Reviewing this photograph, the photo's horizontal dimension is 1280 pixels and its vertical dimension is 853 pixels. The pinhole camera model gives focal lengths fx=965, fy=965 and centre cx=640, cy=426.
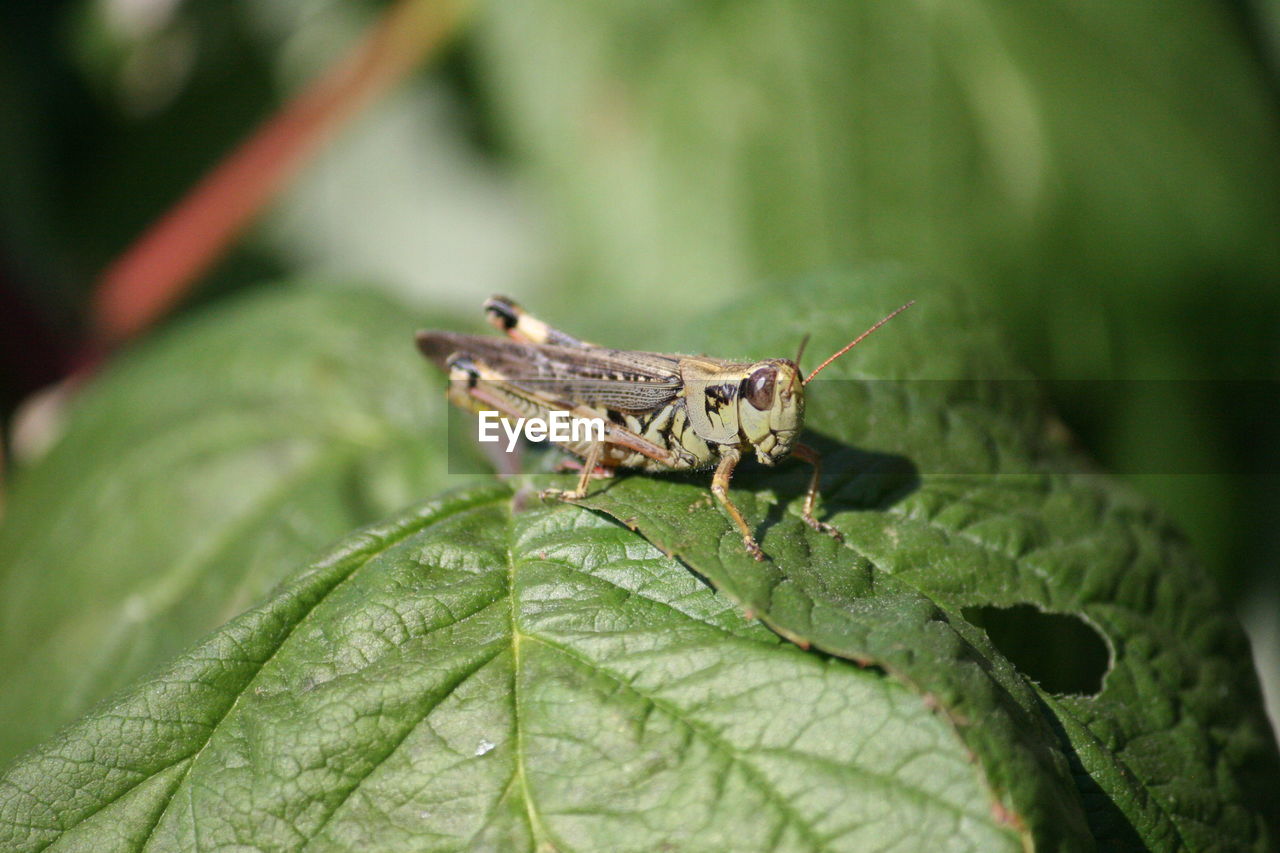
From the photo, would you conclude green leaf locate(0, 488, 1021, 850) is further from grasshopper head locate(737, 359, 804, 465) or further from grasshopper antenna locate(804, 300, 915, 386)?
grasshopper antenna locate(804, 300, 915, 386)

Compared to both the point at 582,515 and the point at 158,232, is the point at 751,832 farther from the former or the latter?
the point at 158,232

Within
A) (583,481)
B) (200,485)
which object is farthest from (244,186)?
(583,481)

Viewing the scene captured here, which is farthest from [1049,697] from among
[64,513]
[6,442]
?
[6,442]

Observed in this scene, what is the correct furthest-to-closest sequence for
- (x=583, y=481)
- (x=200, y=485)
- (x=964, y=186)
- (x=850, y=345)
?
(x=964, y=186)
(x=200, y=485)
(x=850, y=345)
(x=583, y=481)

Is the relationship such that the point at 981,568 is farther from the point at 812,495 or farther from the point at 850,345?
the point at 850,345

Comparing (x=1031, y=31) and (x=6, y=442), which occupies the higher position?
(x=1031, y=31)

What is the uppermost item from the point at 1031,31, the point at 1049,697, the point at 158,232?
the point at 1031,31
